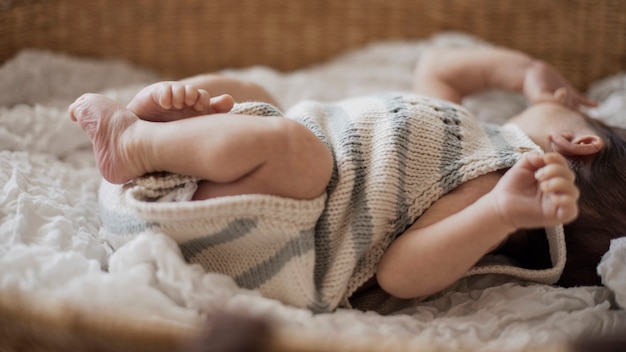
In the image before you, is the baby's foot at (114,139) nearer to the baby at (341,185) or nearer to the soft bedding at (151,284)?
the baby at (341,185)

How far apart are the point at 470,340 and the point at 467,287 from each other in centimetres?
18

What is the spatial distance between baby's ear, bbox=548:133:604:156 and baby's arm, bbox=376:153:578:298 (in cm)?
15

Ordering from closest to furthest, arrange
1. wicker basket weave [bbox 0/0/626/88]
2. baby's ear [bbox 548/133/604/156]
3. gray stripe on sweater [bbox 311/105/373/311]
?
gray stripe on sweater [bbox 311/105/373/311] < baby's ear [bbox 548/133/604/156] < wicker basket weave [bbox 0/0/626/88]

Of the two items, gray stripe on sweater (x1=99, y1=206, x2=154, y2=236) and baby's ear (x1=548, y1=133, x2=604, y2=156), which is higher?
baby's ear (x1=548, y1=133, x2=604, y2=156)

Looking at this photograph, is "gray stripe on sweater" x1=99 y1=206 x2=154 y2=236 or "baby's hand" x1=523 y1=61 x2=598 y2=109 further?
"baby's hand" x1=523 y1=61 x2=598 y2=109

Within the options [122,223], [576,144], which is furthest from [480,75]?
[122,223]

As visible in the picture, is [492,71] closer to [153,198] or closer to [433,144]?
[433,144]

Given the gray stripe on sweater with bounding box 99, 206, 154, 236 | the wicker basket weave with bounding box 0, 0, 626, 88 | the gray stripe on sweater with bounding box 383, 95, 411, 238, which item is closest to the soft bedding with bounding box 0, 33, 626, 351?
the gray stripe on sweater with bounding box 99, 206, 154, 236

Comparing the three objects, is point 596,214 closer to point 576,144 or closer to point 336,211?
point 576,144

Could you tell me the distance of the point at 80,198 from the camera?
1.03 metres

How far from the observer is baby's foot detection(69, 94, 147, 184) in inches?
32.6

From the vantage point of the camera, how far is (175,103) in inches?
32.8

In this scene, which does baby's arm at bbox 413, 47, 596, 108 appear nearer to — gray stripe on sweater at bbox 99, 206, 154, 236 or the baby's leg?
the baby's leg

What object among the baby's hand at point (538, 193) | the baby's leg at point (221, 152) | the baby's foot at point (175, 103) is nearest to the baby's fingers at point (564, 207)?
the baby's hand at point (538, 193)
